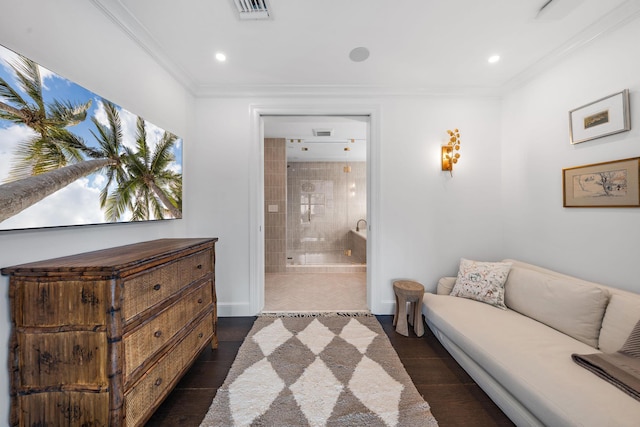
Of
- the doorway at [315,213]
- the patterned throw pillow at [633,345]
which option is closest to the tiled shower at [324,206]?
the doorway at [315,213]

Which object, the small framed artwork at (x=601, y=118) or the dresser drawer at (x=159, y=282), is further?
the small framed artwork at (x=601, y=118)

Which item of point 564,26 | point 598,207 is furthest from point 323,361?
point 564,26

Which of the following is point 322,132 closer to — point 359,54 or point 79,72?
point 359,54

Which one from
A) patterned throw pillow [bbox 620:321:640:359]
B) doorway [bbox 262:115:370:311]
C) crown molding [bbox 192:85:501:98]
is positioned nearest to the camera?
patterned throw pillow [bbox 620:321:640:359]

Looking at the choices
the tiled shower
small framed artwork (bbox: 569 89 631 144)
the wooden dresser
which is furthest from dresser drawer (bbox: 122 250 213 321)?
the tiled shower

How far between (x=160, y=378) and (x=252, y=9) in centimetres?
239

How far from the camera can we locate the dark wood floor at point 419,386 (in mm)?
1346

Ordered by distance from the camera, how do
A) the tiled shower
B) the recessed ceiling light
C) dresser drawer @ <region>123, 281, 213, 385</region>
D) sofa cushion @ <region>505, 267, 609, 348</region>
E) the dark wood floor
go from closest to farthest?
dresser drawer @ <region>123, 281, 213, 385</region>
the dark wood floor
sofa cushion @ <region>505, 267, 609, 348</region>
the recessed ceiling light
the tiled shower

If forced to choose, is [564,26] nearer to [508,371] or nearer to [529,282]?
[529,282]

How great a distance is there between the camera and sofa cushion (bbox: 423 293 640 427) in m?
0.99

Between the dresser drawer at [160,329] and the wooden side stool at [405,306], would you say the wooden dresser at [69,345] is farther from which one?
the wooden side stool at [405,306]

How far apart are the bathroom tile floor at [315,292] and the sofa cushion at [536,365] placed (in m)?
1.17

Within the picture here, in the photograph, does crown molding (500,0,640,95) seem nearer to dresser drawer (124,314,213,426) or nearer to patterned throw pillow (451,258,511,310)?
patterned throw pillow (451,258,511,310)

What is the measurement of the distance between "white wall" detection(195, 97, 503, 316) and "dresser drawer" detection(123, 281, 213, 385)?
0.92m
